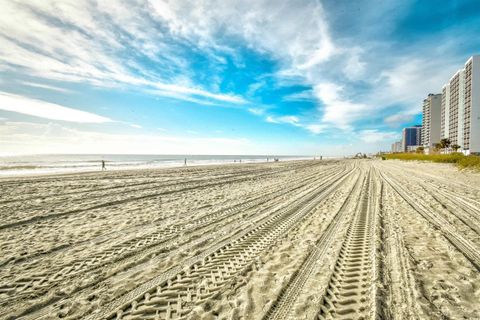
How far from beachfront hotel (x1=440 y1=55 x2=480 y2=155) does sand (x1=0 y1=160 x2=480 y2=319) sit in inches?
3964

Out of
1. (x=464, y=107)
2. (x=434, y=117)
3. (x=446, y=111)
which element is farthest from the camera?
(x=434, y=117)

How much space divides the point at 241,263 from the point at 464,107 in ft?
390

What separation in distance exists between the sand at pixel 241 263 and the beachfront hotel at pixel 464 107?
10070 centimetres

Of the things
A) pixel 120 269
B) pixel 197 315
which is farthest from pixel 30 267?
pixel 197 315

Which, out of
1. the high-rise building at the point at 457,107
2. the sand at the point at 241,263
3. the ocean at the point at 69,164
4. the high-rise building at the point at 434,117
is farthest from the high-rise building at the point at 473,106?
the sand at the point at 241,263

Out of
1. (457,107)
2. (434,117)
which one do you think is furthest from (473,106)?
(434,117)

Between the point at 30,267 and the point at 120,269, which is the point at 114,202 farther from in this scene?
the point at 120,269

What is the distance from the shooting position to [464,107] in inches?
3164

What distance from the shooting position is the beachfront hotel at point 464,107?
239 feet

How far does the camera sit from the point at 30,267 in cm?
371

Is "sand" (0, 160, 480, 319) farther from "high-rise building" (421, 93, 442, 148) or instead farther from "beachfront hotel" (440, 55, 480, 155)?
"high-rise building" (421, 93, 442, 148)

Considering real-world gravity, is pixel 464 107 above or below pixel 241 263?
above

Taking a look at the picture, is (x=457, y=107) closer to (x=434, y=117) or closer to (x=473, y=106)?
(x=473, y=106)

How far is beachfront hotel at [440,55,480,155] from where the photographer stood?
72.8 m
